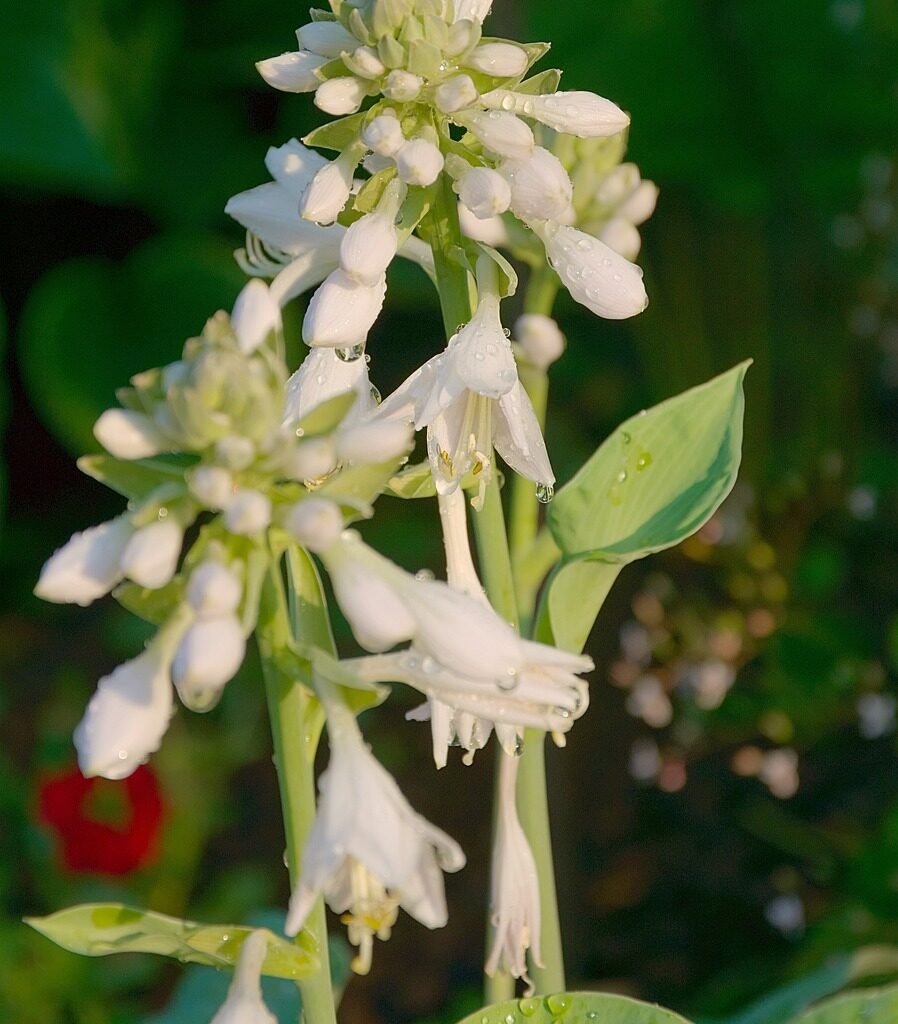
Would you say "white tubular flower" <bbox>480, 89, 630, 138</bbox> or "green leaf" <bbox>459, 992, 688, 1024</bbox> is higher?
"white tubular flower" <bbox>480, 89, 630, 138</bbox>

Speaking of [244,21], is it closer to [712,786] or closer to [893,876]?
[712,786]

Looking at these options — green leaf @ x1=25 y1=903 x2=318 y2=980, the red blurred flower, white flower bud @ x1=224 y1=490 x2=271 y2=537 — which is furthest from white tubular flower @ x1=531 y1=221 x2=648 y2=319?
the red blurred flower

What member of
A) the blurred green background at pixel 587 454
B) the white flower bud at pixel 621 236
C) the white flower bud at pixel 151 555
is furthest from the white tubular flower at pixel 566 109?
the blurred green background at pixel 587 454

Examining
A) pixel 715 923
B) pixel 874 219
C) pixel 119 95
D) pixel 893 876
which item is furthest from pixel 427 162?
pixel 119 95

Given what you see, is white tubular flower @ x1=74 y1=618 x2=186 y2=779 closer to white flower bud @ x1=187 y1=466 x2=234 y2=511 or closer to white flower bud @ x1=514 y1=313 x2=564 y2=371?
white flower bud @ x1=187 y1=466 x2=234 y2=511

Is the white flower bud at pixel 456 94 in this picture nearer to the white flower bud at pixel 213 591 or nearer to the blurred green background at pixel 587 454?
the white flower bud at pixel 213 591
